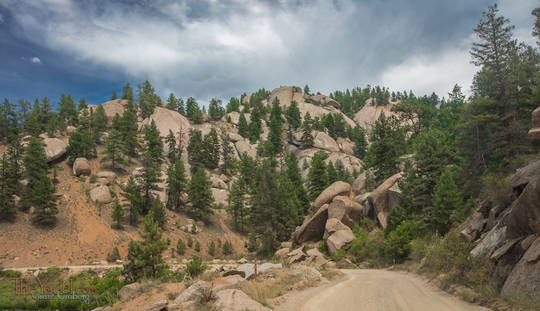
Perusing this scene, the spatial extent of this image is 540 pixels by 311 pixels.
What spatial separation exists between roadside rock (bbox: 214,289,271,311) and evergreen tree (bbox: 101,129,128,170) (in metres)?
61.3

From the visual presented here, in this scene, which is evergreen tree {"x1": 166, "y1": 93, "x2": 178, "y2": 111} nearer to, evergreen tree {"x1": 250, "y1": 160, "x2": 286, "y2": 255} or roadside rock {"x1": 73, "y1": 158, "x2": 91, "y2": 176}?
roadside rock {"x1": 73, "y1": 158, "x2": 91, "y2": 176}

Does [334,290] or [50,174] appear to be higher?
[50,174]

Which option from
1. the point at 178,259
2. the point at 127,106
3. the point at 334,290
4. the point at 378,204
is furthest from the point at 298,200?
the point at 127,106

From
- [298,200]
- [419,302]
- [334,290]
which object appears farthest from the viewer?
[298,200]

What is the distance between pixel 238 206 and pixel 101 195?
27.6m

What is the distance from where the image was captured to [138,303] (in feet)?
37.1

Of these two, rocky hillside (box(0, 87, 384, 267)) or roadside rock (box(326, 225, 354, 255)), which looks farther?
rocky hillside (box(0, 87, 384, 267))

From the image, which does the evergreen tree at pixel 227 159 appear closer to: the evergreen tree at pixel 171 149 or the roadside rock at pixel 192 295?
the evergreen tree at pixel 171 149

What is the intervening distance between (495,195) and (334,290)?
906 cm

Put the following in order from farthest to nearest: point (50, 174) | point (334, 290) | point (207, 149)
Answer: point (207, 149)
point (50, 174)
point (334, 290)

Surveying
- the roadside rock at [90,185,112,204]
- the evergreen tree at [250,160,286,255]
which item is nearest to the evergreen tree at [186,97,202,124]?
the roadside rock at [90,185,112,204]

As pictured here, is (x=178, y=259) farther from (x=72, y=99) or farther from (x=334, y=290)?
(x=72, y=99)

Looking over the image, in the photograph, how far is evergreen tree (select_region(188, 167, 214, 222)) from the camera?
55.5 m

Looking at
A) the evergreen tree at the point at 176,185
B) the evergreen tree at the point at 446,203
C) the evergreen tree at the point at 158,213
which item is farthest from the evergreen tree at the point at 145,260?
the evergreen tree at the point at 176,185
